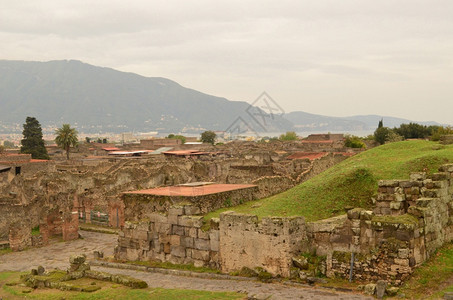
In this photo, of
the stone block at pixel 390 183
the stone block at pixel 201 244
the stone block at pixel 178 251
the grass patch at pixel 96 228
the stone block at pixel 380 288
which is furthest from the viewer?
the grass patch at pixel 96 228

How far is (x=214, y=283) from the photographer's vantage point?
1720 centimetres

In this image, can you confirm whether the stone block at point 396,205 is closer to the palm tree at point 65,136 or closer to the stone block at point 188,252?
the stone block at point 188,252

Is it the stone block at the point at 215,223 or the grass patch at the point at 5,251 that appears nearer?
the stone block at the point at 215,223

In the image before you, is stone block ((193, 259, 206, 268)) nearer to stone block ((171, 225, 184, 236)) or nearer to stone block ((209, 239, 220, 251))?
stone block ((209, 239, 220, 251))

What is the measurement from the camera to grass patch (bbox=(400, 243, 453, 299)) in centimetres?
1316

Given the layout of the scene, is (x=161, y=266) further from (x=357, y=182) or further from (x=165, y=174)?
(x=165, y=174)

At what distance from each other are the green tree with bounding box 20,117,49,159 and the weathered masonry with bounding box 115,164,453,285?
69704 mm

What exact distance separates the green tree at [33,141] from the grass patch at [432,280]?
264 ft

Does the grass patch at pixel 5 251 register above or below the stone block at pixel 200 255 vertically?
below

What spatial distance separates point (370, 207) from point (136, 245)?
11.1 meters

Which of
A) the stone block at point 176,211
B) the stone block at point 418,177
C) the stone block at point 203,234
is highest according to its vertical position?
the stone block at point 418,177

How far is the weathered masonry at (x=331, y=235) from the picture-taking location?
14.4 metres

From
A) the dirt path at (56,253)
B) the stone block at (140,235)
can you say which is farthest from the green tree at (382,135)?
the stone block at (140,235)

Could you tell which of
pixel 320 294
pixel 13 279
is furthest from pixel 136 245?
pixel 320 294
